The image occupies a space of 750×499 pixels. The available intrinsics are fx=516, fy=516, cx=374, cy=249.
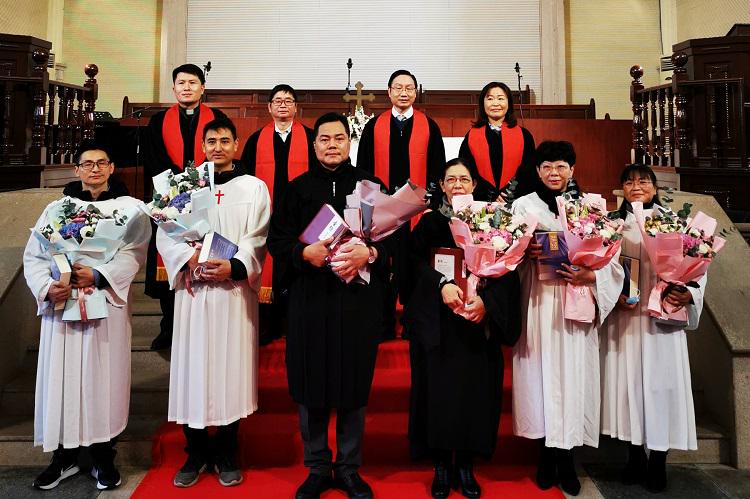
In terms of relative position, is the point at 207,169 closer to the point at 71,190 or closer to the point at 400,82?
the point at 71,190

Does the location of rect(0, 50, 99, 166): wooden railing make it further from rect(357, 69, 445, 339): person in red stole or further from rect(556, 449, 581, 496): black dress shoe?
rect(556, 449, 581, 496): black dress shoe

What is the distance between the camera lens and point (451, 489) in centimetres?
255

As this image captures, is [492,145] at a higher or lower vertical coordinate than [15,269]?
higher

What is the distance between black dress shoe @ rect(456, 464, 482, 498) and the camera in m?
2.46

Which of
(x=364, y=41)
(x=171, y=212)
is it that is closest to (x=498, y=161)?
(x=171, y=212)

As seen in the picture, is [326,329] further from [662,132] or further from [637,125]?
[637,125]

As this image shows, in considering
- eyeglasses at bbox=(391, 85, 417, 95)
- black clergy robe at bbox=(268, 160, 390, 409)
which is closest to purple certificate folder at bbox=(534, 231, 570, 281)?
black clergy robe at bbox=(268, 160, 390, 409)

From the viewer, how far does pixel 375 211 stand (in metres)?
2.23

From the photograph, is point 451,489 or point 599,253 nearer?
point 599,253

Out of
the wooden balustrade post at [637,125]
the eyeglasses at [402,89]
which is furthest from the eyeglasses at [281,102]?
the wooden balustrade post at [637,125]

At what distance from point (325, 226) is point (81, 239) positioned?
47.4 inches

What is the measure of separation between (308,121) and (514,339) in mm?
4887

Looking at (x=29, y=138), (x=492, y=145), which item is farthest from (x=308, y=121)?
(x=492, y=145)

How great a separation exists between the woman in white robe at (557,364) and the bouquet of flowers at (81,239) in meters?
2.04
